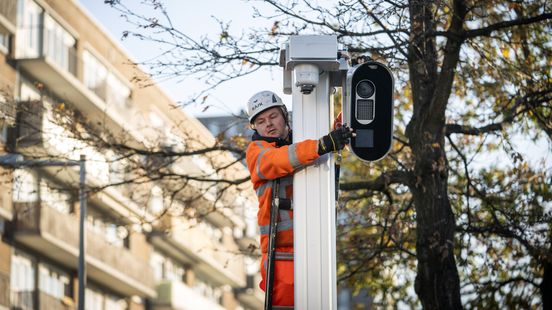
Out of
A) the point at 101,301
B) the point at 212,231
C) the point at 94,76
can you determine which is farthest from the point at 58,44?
the point at 212,231

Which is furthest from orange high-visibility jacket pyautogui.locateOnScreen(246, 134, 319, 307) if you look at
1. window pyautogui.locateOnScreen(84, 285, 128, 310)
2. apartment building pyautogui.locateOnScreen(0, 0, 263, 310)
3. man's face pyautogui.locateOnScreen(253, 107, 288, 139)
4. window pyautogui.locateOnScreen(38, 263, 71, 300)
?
window pyautogui.locateOnScreen(84, 285, 128, 310)

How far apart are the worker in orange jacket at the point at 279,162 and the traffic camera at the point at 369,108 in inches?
5.8

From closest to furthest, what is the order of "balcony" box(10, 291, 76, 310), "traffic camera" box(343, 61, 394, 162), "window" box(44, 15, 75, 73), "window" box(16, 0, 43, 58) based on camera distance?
"traffic camera" box(343, 61, 394, 162), "balcony" box(10, 291, 76, 310), "window" box(16, 0, 43, 58), "window" box(44, 15, 75, 73)

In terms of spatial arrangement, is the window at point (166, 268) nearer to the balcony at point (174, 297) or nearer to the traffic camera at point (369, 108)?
the balcony at point (174, 297)

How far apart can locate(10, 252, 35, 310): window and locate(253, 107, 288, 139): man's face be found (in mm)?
26548

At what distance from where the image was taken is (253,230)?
61312 millimetres

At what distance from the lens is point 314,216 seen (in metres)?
7.46

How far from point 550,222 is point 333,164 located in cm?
849

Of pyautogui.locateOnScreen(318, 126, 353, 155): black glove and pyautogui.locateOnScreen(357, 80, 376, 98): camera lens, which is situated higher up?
pyautogui.locateOnScreen(357, 80, 376, 98): camera lens

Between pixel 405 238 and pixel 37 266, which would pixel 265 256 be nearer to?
pixel 405 238

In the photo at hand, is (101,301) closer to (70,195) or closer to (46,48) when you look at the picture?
(46,48)

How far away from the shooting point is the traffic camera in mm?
7703

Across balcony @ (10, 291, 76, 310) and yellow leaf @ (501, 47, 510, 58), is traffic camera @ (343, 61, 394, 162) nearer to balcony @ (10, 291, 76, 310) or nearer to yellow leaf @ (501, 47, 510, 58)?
yellow leaf @ (501, 47, 510, 58)

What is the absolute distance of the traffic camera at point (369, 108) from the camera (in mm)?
7703
